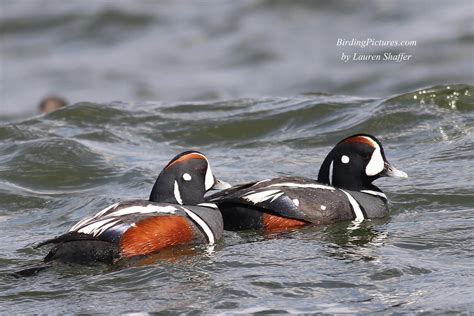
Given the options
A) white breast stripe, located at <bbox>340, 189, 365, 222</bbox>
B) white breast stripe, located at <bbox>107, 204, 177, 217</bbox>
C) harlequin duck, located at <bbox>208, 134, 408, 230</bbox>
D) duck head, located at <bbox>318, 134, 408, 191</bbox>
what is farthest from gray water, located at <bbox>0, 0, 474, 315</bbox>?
duck head, located at <bbox>318, 134, 408, 191</bbox>

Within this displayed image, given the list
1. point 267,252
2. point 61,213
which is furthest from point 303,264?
point 61,213

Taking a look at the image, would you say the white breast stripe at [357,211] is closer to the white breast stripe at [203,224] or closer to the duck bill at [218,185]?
the duck bill at [218,185]

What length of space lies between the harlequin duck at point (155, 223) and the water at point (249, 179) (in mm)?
129

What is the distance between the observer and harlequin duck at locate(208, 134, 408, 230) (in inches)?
422

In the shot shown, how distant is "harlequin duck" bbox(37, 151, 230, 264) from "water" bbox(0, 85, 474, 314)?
0.42ft

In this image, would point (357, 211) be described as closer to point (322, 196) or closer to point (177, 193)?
point (322, 196)

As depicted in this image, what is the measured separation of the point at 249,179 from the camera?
43.9 feet

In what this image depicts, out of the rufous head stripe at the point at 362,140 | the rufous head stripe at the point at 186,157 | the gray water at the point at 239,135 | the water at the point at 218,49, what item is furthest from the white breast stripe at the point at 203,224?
the water at the point at 218,49

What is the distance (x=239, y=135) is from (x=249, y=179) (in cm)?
281

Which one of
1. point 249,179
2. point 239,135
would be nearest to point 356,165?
point 249,179

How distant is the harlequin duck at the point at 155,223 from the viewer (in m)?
9.41

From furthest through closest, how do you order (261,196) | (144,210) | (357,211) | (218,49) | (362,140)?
(218,49)
(362,140)
(357,211)
(261,196)
(144,210)

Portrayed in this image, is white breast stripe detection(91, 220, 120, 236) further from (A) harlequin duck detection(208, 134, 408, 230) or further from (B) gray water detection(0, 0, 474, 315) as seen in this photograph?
(A) harlequin duck detection(208, 134, 408, 230)

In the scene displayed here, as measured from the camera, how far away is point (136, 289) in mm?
8820
